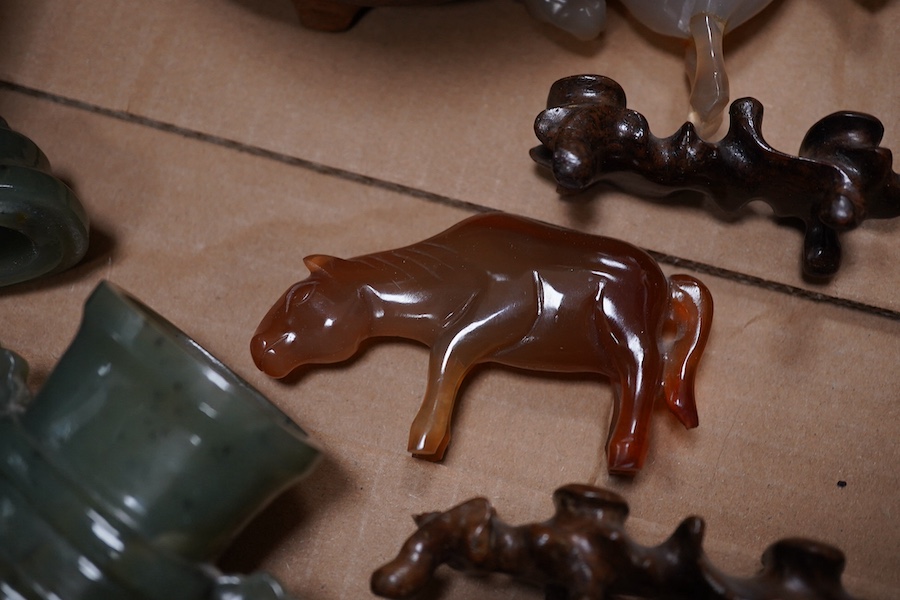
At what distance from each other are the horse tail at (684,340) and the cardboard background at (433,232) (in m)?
0.03

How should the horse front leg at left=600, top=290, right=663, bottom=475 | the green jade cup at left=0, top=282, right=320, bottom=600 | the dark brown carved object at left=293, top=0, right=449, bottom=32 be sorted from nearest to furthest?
the green jade cup at left=0, top=282, right=320, bottom=600 → the horse front leg at left=600, top=290, right=663, bottom=475 → the dark brown carved object at left=293, top=0, right=449, bottom=32

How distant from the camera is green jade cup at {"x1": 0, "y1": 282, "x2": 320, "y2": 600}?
0.48 meters

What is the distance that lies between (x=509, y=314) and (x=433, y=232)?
10 centimetres

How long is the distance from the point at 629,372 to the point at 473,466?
121 millimetres

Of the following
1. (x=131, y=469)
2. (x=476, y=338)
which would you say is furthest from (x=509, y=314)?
(x=131, y=469)

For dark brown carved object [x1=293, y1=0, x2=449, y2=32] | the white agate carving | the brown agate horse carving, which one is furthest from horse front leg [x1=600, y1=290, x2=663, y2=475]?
dark brown carved object [x1=293, y1=0, x2=449, y2=32]

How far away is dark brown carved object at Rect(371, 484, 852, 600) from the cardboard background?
0.09 m

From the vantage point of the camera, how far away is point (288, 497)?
0.61 m

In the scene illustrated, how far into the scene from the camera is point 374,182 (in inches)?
27.2

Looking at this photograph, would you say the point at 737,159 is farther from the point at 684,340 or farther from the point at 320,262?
the point at 320,262

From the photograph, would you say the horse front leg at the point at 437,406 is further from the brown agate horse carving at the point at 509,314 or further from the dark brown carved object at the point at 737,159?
the dark brown carved object at the point at 737,159

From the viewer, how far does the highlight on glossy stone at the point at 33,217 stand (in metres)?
0.58

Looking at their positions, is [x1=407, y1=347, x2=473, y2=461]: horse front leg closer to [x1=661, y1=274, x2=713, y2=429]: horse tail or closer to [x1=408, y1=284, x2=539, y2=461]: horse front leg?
[x1=408, y1=284, x2=539, y2=461]: horse front leg

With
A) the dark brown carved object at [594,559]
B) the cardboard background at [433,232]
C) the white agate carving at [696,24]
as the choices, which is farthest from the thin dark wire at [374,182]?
the dark brown carved object at [594,559]
